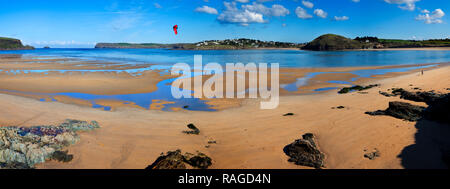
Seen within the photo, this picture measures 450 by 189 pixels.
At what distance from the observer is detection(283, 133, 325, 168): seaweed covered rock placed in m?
6.11

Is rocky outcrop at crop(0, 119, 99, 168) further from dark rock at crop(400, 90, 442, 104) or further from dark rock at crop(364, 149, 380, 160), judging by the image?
dark rock at crop(400, 90, 442, 104)

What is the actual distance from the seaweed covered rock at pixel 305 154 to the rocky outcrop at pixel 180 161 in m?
2.24

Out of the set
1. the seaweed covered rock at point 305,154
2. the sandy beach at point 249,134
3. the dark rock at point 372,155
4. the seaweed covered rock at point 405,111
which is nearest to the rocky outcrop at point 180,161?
the sandy beach at point 249,134

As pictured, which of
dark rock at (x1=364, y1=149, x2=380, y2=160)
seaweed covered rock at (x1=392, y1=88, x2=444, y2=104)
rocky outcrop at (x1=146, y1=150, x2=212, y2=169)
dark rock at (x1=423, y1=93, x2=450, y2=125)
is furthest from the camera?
seaweed covered rock at (x1=392, y1=88, x2=444, y2=104)

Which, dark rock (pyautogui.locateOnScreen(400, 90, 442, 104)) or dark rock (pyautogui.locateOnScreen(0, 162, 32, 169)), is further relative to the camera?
dark rock (pyautogui.locateOnScreen(400, 90, 442, 104))

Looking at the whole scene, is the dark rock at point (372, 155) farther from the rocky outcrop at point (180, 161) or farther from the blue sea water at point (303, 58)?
the blue sea water at point (303, 58)

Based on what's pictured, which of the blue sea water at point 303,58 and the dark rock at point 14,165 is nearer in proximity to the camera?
the dark rock at point 14,165

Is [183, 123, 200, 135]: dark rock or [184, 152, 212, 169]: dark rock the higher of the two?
[183, 123, 200, 135]: dark rock

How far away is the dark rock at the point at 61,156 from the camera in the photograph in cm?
623

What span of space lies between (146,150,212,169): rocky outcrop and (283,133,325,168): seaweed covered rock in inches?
88.3

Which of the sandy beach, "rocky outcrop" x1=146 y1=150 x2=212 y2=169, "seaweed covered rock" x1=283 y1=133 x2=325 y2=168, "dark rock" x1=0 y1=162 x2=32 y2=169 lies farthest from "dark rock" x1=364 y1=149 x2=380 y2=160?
"dark rock" x1=0 y1=162 x2=32 y2=169
